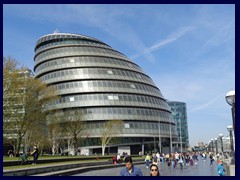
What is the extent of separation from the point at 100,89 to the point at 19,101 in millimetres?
44780

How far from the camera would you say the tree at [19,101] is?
2807 centimetres

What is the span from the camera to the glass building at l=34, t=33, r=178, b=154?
7562 centimetres

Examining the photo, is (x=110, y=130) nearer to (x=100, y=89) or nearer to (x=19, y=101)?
(x=100, y=89)

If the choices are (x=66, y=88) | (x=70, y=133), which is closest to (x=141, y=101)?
(x=66, y=88)

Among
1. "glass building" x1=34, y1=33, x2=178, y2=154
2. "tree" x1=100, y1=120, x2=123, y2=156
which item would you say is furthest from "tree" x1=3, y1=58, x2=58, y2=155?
"glass building" x1=34, y1=33, x2=178, y2=154

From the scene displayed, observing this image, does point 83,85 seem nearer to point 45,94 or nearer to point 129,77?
point 129,77

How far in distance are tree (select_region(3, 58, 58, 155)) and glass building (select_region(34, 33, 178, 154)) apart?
114ft

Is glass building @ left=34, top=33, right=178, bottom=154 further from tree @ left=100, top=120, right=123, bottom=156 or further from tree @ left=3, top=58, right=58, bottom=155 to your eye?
tree @ left=3, top=58, right=58, bottom=155

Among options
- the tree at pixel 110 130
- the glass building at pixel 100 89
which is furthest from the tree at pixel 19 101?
the glass building at pixel 100 89

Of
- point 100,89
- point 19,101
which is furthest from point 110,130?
point 19,101

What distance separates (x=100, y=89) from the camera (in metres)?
75.3
